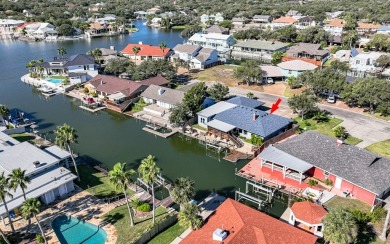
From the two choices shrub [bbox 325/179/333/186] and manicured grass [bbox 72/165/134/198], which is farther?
shrub [bbox 325/179/333/186]

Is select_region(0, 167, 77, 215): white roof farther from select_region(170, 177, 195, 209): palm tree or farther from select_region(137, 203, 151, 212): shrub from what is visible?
select_region(170, 177, 195, 209): palm tree

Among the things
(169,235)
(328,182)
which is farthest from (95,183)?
(328,182)

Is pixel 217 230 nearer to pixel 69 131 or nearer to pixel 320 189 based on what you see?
pixel 320 189

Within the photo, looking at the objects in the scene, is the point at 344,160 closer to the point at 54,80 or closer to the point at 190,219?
the point at 190,219

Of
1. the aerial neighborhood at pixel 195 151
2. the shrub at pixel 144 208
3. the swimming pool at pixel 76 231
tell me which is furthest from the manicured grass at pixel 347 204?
the swimming pool at pixel 76 231

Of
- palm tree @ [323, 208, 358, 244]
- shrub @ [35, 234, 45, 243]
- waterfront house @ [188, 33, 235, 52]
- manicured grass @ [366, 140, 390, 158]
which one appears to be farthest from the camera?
waterfront house @ [188, 33, 235, 52]

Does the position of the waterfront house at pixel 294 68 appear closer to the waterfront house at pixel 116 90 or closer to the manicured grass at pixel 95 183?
the waterfront house at pixel 116 90

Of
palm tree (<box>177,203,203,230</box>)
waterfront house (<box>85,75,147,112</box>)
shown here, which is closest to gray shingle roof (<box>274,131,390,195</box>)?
palm tree (<box>177,203,203,230</box>)
